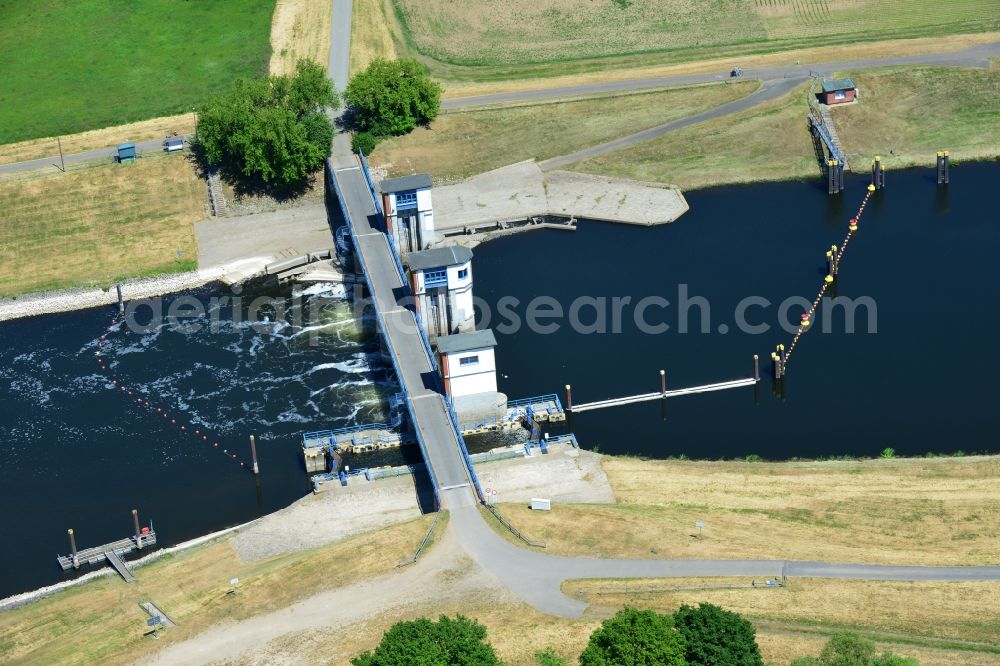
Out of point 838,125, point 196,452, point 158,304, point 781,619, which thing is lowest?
point 781,619

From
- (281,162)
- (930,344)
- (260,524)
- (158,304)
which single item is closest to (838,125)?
(930,344)

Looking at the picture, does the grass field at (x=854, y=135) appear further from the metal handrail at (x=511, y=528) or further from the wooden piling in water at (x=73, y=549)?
the wooden piling in water at (x=73, y=549)

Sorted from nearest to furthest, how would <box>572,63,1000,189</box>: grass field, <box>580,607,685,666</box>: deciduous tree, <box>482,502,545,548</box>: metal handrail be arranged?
1. <box>580,607,685,666</box>: deciduous tree
2. <box>482,502,545,548</box>: metal handrail
3. <box>572,63,1000,189</box>: grass field

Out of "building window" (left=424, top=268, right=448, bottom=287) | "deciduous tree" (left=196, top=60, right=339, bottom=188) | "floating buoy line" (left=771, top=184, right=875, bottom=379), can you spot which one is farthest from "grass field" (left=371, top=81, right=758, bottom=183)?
"building window" (left=424, top=268, right=448, bottom=287)

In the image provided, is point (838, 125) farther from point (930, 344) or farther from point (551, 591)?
point (551, 591)

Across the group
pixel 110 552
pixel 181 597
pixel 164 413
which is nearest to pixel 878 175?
pixel 164 413

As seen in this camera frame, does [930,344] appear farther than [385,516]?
Yes

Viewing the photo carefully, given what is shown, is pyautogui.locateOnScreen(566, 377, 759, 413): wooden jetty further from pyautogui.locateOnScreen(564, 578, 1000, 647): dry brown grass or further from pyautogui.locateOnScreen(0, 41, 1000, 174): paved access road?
pyautogui.locateOnScreen(0, 41, 1000, 174): paved access road
